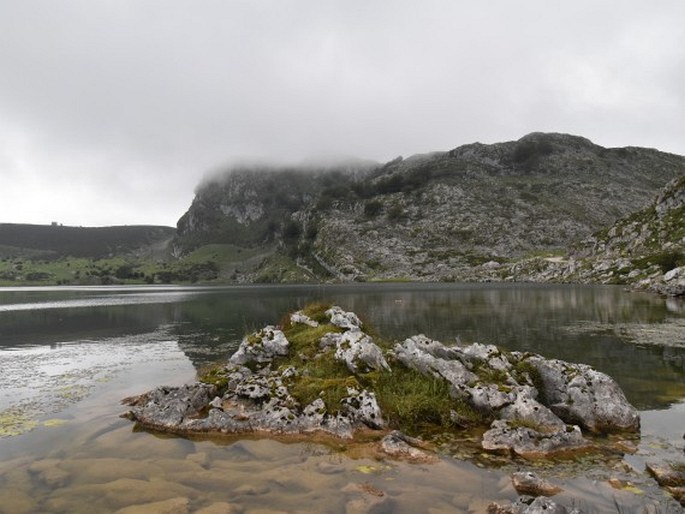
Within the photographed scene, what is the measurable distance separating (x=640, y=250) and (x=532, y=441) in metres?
181

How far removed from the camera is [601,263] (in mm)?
170750

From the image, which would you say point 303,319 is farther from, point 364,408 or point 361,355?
point 364,408

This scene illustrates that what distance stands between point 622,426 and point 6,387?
130ft

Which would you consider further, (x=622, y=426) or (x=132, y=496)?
(x=622, y=426)

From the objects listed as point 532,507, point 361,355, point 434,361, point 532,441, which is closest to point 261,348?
point 361,355

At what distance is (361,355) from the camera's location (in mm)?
26953

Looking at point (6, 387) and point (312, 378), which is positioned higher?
point (312, 378)

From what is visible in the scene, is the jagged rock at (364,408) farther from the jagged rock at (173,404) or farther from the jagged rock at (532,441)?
the jagged rock at (173,404)

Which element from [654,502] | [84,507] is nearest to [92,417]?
[84,507]

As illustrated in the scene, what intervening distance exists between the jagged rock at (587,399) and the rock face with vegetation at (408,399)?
0.05 metres

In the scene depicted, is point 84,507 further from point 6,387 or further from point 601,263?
point 601,263

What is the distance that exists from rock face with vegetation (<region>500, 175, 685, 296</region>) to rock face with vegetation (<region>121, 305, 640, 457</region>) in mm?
108714

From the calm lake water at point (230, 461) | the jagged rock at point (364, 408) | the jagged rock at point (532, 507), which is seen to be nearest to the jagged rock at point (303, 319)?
the calm lake water at point (230, 461)

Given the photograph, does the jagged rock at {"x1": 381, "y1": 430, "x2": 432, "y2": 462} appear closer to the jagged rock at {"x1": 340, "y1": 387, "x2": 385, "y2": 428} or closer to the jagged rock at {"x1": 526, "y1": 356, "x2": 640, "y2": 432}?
the jagged rock at {"x1": 340, "y1": 387, "x2": 385, "y2": 428}
